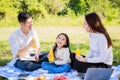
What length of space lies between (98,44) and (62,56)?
739mm

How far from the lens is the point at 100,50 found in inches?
172

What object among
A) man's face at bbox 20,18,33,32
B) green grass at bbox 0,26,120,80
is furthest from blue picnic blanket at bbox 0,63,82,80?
man's face at bbox 20,18,33,32

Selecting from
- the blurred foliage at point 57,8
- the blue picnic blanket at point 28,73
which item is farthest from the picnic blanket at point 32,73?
the blurred foliage at point 57,8

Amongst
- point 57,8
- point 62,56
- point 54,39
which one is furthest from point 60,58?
point 57,8

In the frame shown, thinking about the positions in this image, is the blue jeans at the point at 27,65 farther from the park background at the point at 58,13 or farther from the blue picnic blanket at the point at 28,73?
the park background at the point at 58,13

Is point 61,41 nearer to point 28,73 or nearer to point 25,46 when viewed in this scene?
point 25,46

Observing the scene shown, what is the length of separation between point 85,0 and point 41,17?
171 cm

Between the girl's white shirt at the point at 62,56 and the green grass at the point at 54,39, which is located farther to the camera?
the green grass at the point at 54,39

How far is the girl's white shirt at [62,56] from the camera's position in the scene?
491 centimetres

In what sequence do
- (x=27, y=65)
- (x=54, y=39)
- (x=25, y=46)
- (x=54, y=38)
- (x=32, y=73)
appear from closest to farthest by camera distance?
1. (x=32, y=73)
2. (x=27, y=65)
3. (x=25, y=46)
4. (x=54, y=39)
5. (x=54, y=38)

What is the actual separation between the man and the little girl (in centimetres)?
20

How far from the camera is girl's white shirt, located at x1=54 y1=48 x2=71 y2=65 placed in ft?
Result: 16.1

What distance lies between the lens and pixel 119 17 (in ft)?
38.2

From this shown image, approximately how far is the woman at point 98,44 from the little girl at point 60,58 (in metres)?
0.32
